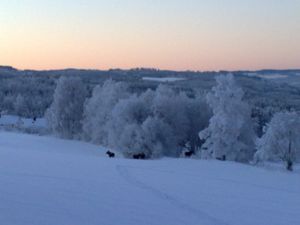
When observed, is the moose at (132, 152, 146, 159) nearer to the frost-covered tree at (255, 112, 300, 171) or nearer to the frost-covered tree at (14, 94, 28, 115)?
the frost-covered tree at (255, 112, 300, 171)

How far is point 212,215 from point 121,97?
50.1 metres

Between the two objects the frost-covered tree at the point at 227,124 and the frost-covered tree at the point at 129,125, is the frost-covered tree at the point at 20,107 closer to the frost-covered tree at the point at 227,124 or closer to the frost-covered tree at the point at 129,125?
the frost-covered tree at the point at 129,125

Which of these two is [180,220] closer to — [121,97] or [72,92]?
[121,97]

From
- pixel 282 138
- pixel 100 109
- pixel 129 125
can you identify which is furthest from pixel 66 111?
pixel 282 138

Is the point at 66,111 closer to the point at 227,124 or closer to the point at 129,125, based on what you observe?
the point at 129,125

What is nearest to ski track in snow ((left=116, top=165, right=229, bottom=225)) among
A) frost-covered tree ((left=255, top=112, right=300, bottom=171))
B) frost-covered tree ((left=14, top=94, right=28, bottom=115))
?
frost-covered tree ((left=255, top=112, right=300, bottom=171))

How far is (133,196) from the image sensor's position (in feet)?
48.5

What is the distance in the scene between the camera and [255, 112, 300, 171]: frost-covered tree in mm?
45219

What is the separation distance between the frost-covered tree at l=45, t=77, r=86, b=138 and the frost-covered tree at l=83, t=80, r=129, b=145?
72.2 inches

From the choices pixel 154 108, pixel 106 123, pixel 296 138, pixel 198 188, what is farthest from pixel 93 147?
pixel 198 188

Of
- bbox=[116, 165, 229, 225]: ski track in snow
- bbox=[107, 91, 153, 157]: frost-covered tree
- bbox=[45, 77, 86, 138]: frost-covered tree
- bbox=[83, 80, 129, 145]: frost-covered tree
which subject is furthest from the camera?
bbox=[45, 77, 86, 138]: frost-covered tree

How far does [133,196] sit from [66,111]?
5258 cm

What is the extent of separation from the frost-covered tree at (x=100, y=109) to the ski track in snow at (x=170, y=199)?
1538 inches

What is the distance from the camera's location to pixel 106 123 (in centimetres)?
5831
